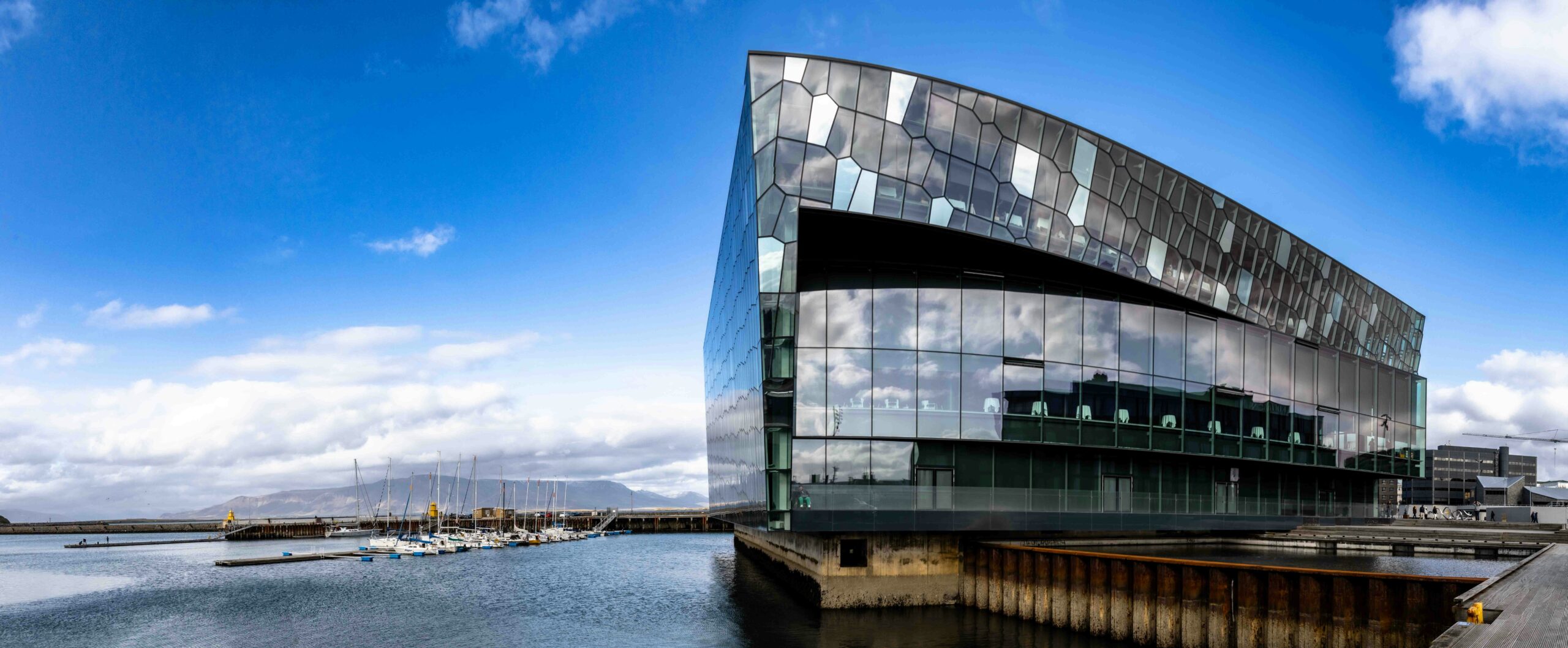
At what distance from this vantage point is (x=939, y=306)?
34.6 m

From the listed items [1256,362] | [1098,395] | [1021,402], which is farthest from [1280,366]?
[1021,402]

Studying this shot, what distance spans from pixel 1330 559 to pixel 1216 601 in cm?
1470

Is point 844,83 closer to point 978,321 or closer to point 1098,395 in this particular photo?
point 978,321

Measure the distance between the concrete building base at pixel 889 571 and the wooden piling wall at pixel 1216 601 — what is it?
2.10 meters

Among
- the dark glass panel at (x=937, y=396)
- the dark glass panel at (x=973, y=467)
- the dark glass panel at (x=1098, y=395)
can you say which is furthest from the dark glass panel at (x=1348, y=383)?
the dark glass panel at (x=937, y=396)

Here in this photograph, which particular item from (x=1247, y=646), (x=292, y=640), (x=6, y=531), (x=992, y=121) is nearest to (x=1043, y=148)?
(x=992, y=121)

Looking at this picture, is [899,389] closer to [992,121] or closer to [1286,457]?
[992,121]

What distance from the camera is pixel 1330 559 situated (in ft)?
113

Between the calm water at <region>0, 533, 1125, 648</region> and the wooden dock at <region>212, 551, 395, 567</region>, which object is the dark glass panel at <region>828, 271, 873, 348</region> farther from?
the wooden dock at <region>212, 551, 395, 567</region>

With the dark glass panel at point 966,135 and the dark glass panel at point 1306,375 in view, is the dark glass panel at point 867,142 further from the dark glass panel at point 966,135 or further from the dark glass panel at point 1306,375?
the dark glass panel at point 1306,375

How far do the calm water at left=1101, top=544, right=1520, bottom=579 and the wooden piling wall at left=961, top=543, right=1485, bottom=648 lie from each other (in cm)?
297

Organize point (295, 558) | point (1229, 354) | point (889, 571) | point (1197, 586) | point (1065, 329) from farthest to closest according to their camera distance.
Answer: point (295, 558), point (1229, 354), point (1065, 329), point (889, 571), point (1197, 586)

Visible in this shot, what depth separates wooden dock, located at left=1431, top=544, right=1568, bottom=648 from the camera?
1291cm

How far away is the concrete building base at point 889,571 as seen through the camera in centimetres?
3278
